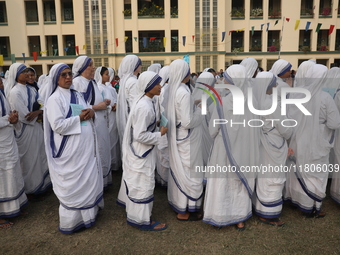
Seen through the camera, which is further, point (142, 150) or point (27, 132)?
point (27, 132)

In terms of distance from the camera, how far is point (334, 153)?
3.92 metres

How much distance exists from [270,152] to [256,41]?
20916 millimetres

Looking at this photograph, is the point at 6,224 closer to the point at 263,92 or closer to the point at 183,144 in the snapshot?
the point at 183,144

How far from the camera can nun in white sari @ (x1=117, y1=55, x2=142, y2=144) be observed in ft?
14.8

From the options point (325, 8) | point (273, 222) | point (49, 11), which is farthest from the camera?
point (49, 11)

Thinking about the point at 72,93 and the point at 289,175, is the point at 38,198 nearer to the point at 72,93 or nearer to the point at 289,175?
the point at 72,93

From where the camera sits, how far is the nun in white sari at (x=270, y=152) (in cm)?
315

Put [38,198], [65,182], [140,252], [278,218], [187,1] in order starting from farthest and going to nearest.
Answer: [187,1] < [38,198] < [278,218] < [65,182] < [140,252]

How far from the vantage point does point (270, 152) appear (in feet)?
10.6

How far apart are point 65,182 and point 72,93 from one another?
0.99 m

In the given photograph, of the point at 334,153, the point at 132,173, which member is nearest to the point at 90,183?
the point at 132,173

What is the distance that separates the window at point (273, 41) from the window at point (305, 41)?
5.74 feet

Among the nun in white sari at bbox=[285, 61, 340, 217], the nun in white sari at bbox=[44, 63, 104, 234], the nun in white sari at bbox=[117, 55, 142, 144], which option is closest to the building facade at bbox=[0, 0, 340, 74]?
the nun in white sari at bbox=[117, 55, 142, 144]

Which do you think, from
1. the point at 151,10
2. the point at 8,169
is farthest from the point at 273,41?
the point at 8,169
